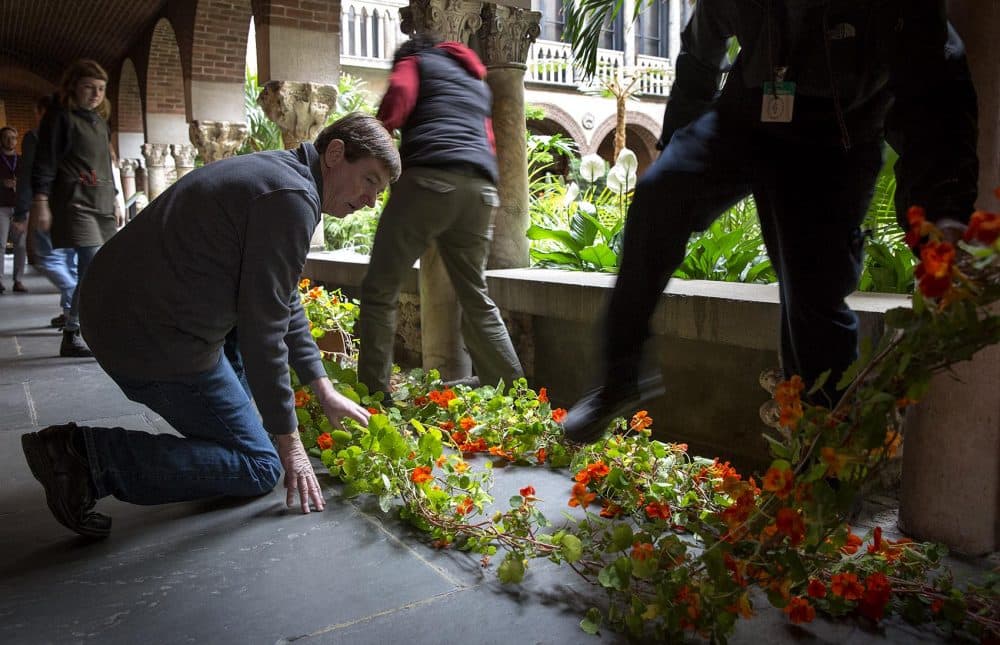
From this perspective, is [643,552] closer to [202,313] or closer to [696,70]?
[696,70]

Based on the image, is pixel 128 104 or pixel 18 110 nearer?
pixel 128 104

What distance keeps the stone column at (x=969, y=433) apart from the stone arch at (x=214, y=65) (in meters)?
8.49

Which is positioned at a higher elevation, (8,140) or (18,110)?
(18,110)

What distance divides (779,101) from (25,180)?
512cm

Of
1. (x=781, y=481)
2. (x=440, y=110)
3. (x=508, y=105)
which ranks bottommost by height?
(x=781, y=481)

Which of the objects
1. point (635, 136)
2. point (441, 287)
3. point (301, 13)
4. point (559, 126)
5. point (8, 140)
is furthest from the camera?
point (635, 136)

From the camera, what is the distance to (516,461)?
9.05ft

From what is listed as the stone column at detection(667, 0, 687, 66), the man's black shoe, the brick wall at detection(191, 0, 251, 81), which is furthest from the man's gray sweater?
the stone column at detection(667, 0, 687, 66)

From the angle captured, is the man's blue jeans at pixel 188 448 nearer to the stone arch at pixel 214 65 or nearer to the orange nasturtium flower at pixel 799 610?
the orange nasturtium flower at pixel 799 610

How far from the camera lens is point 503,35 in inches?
156

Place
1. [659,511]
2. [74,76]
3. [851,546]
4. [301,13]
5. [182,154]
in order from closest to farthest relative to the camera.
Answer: [851,546], [659,511], [74,76], [301,13], [182,154]

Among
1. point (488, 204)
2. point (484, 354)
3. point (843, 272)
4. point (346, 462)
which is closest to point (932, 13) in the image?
point (843, 272)

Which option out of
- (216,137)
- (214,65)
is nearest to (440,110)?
(216,137)

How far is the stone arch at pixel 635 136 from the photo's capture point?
68.1 ft
